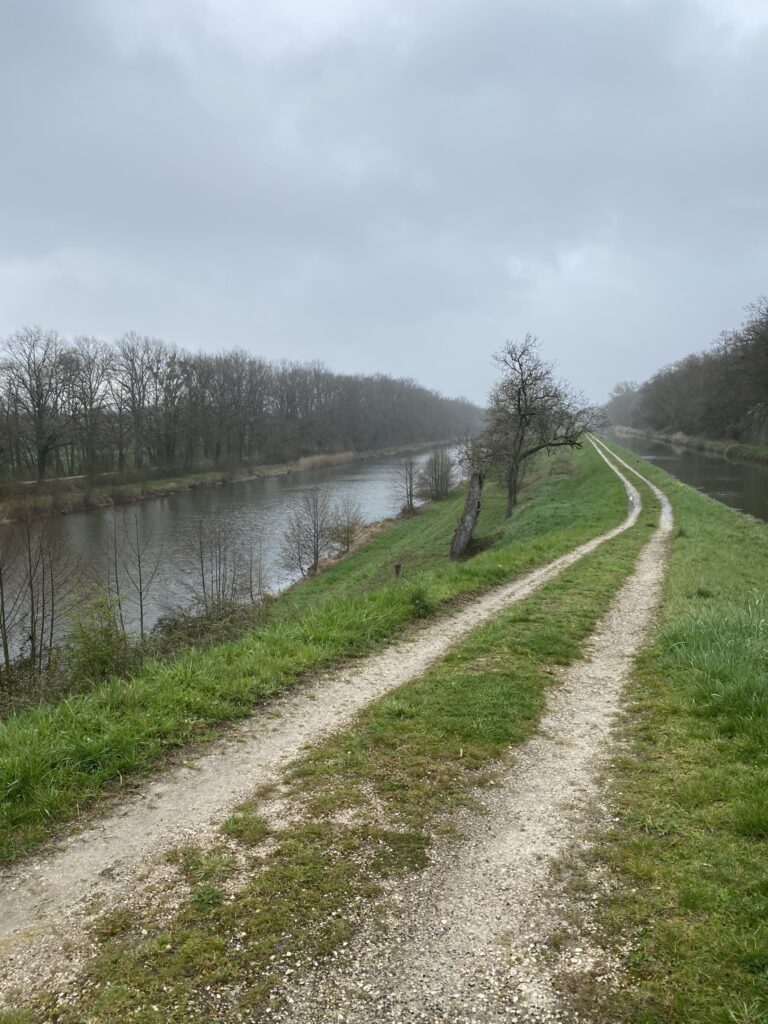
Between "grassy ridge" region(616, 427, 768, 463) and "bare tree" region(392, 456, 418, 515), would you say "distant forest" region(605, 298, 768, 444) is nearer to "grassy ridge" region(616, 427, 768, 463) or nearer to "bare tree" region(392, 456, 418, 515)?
"grassy ridge" region(616, 427, 768, 463)

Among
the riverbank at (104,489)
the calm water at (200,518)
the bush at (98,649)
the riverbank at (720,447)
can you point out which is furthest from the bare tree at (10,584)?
the riverbank at (720,447)

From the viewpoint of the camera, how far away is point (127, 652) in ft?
36.9

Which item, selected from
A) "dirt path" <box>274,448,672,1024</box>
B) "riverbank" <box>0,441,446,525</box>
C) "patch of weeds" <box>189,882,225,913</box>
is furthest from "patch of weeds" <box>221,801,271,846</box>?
"riverbank" <box>0,441,446,525</box>

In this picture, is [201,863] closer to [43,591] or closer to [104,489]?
[43,591]

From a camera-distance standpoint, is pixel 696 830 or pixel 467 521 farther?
pixel 467 521

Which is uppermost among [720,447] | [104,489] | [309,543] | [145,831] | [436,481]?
[720,447]

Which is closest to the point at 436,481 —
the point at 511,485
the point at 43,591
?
the point at 511,485

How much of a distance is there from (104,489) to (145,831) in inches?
1920

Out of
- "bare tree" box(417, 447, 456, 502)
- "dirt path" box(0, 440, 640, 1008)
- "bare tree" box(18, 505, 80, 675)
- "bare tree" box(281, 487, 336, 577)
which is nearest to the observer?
"dirt path" box(0, 440, 640, 1008)

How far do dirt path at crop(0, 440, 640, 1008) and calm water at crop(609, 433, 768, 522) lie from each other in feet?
103

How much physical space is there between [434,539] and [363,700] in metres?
22.8

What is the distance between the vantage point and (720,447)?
215 feet

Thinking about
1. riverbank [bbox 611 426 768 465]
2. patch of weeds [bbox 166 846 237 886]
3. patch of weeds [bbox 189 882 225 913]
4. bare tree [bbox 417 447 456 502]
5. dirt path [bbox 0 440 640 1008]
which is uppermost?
riverbank [bbox 611 426 768 465]

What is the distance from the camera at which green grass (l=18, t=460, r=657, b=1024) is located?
297cm
